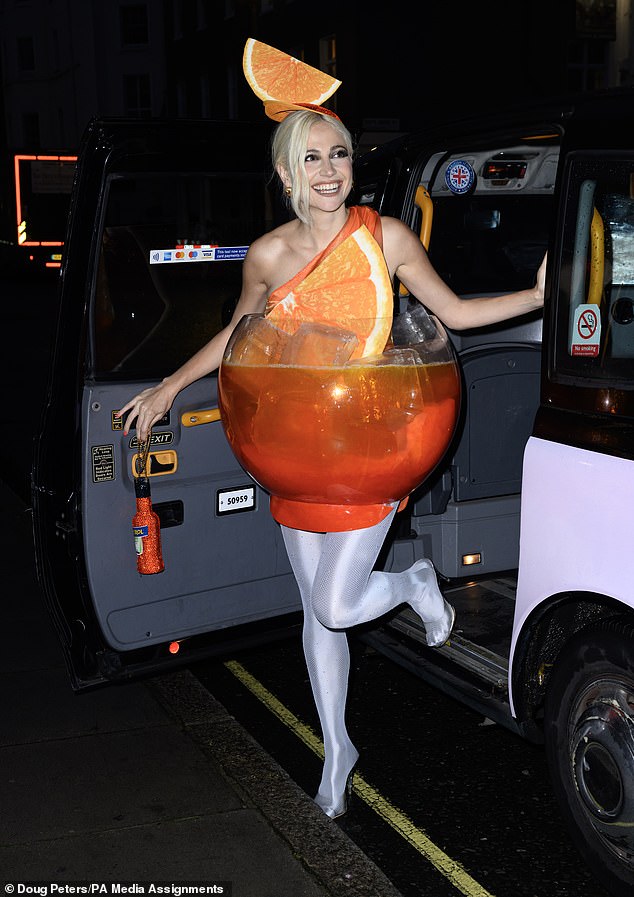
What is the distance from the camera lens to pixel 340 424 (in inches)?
120

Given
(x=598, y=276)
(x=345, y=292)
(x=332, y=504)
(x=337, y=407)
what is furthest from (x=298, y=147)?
(x=332, y=504)

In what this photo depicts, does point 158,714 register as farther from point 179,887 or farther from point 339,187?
point 339,187

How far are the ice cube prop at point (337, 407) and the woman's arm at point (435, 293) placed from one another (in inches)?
8.5

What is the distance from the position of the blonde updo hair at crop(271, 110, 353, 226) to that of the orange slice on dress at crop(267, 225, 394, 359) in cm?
21

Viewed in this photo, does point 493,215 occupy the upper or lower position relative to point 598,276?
upper

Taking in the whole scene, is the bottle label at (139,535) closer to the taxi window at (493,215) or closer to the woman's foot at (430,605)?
the woman's foot at (430,605)

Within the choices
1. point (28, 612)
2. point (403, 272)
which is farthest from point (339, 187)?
point (28, 612)

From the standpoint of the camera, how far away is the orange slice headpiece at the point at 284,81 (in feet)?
10.8

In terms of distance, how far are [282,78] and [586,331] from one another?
46.8 inches

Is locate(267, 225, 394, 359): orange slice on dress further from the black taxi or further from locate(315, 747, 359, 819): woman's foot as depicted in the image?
locate(315, 747, 359, 819): woman's foot

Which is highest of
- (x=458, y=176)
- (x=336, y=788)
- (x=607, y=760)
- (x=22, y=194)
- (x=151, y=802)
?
(x=458, y=176)

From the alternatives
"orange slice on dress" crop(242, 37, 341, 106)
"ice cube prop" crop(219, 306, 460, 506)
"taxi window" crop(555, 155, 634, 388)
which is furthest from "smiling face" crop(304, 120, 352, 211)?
"taxi window" crop(555, 155, 634, 388)

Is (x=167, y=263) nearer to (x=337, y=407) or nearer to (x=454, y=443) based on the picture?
(x=337, y=407)

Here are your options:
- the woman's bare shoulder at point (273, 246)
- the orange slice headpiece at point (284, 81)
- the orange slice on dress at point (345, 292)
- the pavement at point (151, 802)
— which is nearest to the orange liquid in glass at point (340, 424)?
the orange slice on dress at point (345, 292)
